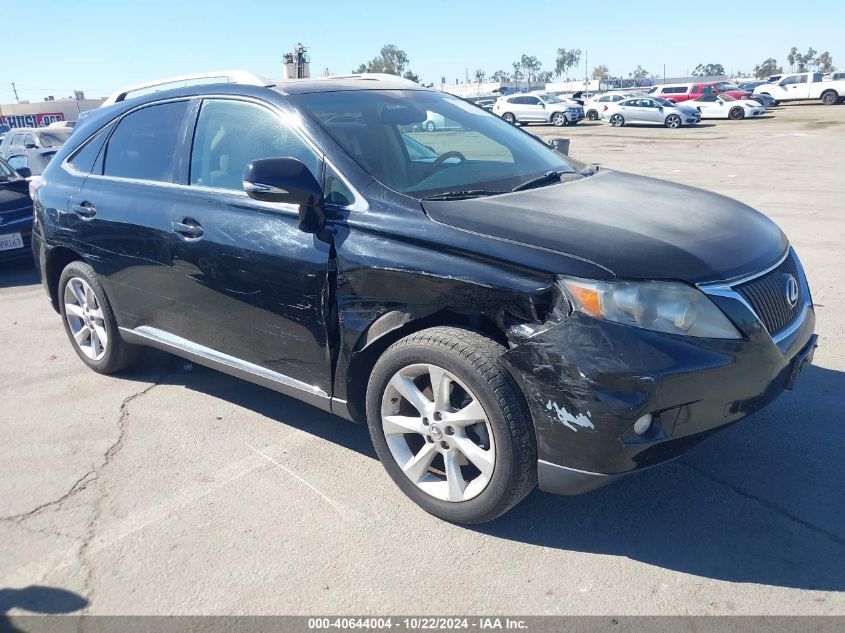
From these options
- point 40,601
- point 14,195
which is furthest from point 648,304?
point 14,195

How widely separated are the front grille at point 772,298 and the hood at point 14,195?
8191 millimetres

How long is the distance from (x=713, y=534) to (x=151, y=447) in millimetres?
2867

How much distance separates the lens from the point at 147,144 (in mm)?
4441

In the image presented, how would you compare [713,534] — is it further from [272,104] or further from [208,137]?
[208,137]

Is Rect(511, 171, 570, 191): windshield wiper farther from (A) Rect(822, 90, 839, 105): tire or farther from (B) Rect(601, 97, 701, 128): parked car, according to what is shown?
(A) Rect(822, 90, 839, 105): tire

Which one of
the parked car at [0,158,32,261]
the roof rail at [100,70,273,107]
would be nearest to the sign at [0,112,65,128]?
the parked car at [0,158,32,261]

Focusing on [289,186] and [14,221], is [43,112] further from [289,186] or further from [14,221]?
[289,186]

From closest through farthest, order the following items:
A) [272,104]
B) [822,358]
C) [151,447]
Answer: [272,104] < [151,447] < [822,358]

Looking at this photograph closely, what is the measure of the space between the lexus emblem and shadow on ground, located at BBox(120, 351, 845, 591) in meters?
0.67

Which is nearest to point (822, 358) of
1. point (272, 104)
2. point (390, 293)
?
point (390, 293)

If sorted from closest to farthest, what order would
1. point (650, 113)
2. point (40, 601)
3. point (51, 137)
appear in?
point (40, 601)
point (51, 137)
point (650, 113)

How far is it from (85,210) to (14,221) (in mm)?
4473

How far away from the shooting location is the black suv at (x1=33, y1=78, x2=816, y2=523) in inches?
107

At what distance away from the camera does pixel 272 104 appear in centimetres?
374
